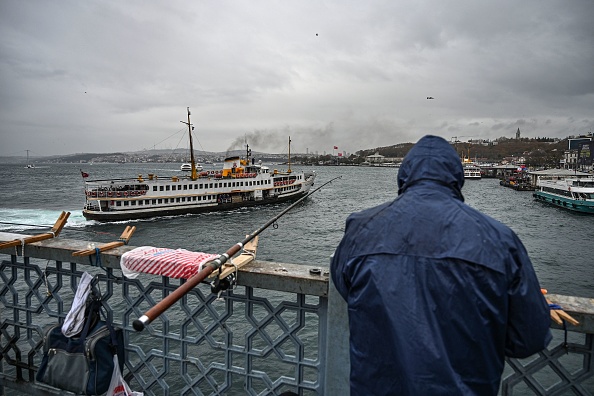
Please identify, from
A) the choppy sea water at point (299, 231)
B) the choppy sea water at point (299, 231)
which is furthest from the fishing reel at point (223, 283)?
the choppy sea water at point (299, 231)

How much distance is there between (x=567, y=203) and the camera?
48969 mm

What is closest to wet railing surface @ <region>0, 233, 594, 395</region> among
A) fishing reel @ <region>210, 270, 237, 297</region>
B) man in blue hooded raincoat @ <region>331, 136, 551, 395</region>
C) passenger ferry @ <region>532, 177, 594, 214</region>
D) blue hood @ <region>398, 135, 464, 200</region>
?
fishing reel @ <region>210, 270, 237, 297</region>

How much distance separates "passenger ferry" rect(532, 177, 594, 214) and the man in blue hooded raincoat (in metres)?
53.6

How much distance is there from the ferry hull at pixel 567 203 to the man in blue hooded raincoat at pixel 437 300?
2110 inches

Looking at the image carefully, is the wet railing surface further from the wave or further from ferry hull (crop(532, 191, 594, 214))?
ferry hull (crop(532, 191, 594, 214))

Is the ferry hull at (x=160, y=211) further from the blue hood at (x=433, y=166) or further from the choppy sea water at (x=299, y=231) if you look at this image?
the blue hood at (x=433, y=166)

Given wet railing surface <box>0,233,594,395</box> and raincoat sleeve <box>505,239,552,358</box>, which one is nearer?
raincoat sleeve <box>505,239,552,358</box>

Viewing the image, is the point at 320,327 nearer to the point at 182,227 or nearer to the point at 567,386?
the point at 567,386

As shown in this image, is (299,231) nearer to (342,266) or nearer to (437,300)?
(342,266)

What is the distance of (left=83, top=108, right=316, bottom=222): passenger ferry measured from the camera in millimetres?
35562

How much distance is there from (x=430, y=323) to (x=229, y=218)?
3751 cm

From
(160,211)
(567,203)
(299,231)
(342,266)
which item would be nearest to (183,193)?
(160,211)

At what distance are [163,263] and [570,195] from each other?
58.4m

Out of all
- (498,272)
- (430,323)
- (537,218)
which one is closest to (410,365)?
(430,323)
